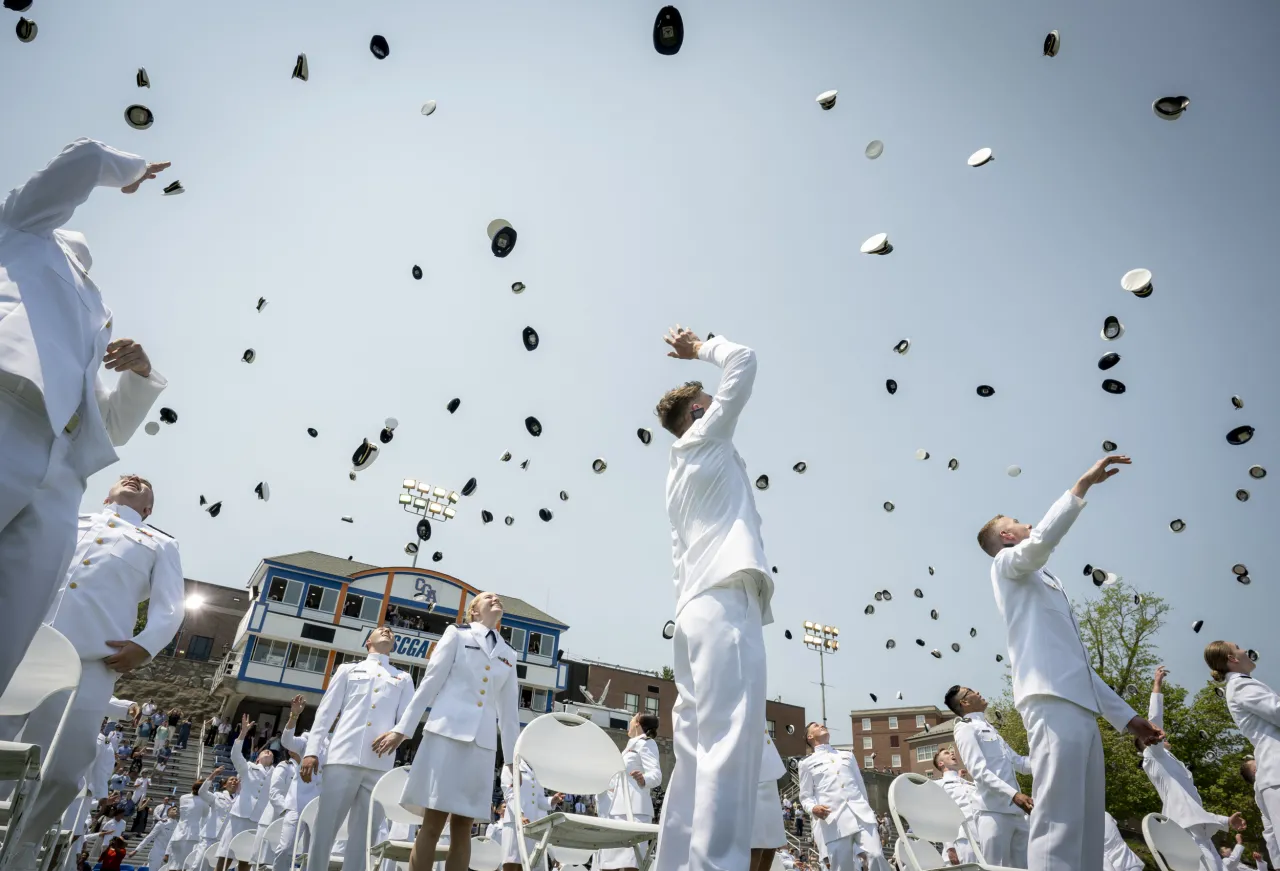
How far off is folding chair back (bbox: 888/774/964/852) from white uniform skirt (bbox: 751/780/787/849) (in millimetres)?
1185

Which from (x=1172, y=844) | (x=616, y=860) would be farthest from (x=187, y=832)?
(x=1172, y=844)

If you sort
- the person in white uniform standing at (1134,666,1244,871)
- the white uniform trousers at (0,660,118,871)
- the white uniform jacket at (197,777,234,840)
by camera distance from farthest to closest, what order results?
the white uniform jacket at (197,777,234,840) → the person in white uniform standing at (1134,666,1244,871) → the white uniform trousers at (0,660,118,871)

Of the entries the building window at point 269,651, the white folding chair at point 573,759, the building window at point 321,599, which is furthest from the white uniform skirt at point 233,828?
the building window at point 321,599

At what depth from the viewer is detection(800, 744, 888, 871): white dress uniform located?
8625 mm

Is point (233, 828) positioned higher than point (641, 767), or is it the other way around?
point (641, 767)

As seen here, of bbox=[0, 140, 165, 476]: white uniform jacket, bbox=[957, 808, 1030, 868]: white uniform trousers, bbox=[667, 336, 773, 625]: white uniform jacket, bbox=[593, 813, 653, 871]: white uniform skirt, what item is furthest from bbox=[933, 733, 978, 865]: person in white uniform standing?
bbox=[0, 140, 165, 476]: white uniform jacket

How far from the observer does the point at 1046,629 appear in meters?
4.33

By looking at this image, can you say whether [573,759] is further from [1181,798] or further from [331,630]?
[331,630]

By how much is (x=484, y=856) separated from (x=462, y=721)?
3.03m

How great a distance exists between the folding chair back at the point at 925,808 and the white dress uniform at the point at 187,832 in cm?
1629

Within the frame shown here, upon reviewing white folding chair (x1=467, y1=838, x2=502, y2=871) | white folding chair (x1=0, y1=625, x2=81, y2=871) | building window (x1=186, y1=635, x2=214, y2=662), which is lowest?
white folding chair (x1=467, y1=838, x2=502, y2=871)

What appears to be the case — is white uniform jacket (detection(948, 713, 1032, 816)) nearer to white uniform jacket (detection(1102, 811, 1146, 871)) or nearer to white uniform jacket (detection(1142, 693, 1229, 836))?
white uniform jacket (detection(1142, 693, 1229, 836))

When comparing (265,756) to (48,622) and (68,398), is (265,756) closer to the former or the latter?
(48,622)

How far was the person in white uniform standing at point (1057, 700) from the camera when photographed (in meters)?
3.75
